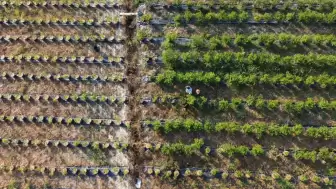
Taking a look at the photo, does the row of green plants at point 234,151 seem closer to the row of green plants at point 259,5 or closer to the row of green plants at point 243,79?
the row of green plants at point 243,79

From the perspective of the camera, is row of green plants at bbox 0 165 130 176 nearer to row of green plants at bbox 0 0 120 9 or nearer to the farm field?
the farm field

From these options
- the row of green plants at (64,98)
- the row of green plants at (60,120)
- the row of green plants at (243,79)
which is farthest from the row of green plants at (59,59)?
the row of green plants at (60,120)

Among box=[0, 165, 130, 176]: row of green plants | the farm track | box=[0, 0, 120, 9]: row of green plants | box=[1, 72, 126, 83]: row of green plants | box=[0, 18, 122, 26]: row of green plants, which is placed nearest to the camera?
box=[0, 165, 130, 176]: row of green plants

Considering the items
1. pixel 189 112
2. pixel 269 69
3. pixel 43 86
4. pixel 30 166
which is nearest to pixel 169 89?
pixel 189 112

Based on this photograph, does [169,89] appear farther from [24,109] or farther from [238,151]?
[24,109]

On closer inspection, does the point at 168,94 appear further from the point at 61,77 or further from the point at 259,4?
the point at 259,4

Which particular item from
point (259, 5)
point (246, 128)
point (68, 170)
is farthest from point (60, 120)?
point (259, 5)

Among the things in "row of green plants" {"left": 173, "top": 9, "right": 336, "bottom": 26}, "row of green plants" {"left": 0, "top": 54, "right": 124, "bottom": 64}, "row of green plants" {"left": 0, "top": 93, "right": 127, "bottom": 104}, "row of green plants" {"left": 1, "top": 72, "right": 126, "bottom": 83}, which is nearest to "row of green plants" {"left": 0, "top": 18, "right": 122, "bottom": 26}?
"row of green plants" {"left": 0, "top": 54, "right": 124, "bottom": 64}
